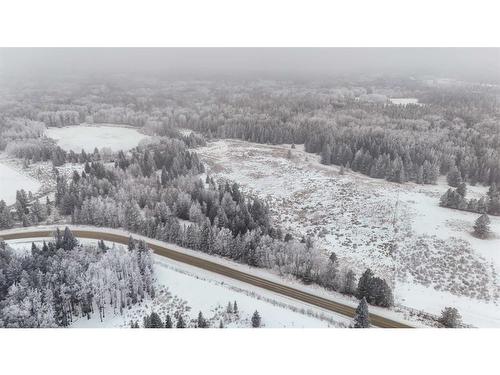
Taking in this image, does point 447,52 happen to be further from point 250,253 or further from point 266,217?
point 250,253

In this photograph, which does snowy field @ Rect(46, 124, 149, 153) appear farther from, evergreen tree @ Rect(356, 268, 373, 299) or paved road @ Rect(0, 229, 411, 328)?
evergreen tree @ Rect(356, 268, 373, 299)

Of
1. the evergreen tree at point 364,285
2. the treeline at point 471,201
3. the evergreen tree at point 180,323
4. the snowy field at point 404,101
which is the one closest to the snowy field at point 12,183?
the evergreen tree at point 180,323

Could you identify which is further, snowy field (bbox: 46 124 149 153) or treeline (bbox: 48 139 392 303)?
snowy field (bbox: 46 124 149 153)

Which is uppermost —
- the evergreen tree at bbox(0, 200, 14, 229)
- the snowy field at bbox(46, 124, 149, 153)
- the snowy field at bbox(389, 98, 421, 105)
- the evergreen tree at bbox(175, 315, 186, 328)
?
the snowy field at bbox(389, 98, 421, 105)

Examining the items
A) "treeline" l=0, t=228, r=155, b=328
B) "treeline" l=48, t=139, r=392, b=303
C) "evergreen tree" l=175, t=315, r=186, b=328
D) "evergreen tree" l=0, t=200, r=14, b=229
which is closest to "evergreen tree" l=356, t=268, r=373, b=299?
"treeline" l=48, t=139, r=392, b=303

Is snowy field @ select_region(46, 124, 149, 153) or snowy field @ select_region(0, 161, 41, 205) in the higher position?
snowy field @ select_region(46, 124, 149, 153)

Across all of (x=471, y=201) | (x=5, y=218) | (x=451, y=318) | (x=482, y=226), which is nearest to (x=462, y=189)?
(x=471, y=201)

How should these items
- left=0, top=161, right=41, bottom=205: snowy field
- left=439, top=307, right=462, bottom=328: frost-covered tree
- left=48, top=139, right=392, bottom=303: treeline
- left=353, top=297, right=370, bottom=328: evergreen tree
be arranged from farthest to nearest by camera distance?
left=0, top=161, right=41, bottom=205: snowy field, left=48, top=139, right=392, bottom=303: treeline, left=353, top=297, right=370, bottom=328: evergreen tree, left=439, top=307, right=462, bottom=328: frost-covered tree

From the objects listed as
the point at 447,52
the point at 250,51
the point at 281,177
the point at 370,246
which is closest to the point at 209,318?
the point at 370,246
